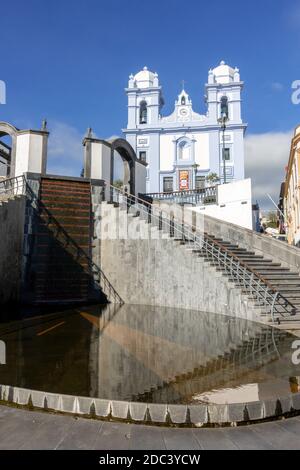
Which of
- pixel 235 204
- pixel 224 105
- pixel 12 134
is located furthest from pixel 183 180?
pixel 12 134

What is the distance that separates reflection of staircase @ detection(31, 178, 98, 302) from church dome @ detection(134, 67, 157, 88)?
47.3m

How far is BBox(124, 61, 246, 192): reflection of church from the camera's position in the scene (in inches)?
2077

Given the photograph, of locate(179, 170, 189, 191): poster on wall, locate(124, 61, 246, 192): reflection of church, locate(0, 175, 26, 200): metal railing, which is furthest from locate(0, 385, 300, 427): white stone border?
locate(124, 61, 246, 192): reflection of church

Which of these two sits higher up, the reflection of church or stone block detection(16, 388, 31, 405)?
the reflection of church

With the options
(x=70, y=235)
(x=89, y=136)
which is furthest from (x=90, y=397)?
(x=89, y=136)

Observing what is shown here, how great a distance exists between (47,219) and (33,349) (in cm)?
994

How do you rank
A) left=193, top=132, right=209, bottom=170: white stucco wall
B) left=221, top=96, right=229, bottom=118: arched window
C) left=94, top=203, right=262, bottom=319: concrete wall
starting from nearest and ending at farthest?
left=94, top=203, right=262, bottom=319: concrete wall, left=193, top=132, right=209, bottom=170: white stucco wall, left=221, top=96, right=229, bottom=118: arched window

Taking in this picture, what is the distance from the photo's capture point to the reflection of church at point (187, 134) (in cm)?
5275

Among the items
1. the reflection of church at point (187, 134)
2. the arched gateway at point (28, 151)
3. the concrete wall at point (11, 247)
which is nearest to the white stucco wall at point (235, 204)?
the arched gateway at point (28, 151)

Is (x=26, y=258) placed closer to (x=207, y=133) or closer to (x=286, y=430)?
(x=286, y=430)

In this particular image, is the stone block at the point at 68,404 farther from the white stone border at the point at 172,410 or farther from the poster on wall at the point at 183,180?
the poster on wall at the point at 183,180

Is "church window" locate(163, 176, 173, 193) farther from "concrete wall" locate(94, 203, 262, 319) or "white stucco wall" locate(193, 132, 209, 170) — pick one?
"concrete wall" locate(94, 203, 262, 319)

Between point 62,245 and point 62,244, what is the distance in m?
0.05

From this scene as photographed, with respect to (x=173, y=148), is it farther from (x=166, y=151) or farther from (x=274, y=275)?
(x=274, y=275)
